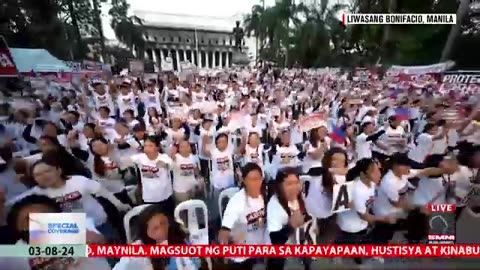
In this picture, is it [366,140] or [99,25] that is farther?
[366,140]

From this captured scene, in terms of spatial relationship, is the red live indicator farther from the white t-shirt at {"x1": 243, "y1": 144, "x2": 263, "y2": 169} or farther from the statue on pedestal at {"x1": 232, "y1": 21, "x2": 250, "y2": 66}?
the statue on pedestal at {"x1": 232, "y1": 21, "x2": 250, "y2": 66}

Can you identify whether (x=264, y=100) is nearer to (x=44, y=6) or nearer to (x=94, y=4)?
(x=94, y=4)

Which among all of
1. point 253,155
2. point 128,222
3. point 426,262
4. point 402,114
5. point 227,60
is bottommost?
point 426,262

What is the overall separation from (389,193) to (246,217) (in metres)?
0.76

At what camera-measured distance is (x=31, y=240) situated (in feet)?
8.23

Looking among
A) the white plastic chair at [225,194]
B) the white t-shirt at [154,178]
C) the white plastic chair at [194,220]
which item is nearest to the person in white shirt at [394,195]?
the white plastic chair at [225,194]

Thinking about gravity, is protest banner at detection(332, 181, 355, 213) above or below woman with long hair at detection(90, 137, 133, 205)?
below

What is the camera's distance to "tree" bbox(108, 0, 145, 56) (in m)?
2.45

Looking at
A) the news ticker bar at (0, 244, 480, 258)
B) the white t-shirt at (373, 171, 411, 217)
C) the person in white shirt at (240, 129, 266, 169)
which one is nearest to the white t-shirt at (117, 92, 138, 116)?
the person in white shirt at (240, 129, 266, 169)

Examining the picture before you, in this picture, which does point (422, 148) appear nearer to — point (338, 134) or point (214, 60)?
point (338, 134)

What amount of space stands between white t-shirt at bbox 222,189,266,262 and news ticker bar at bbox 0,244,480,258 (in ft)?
0.20

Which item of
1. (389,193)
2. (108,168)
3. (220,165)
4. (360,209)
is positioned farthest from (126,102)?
(389,193)

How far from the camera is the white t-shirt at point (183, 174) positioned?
2.58m

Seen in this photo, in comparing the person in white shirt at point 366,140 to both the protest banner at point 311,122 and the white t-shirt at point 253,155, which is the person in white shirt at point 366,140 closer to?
the protest banner at point 311,122
